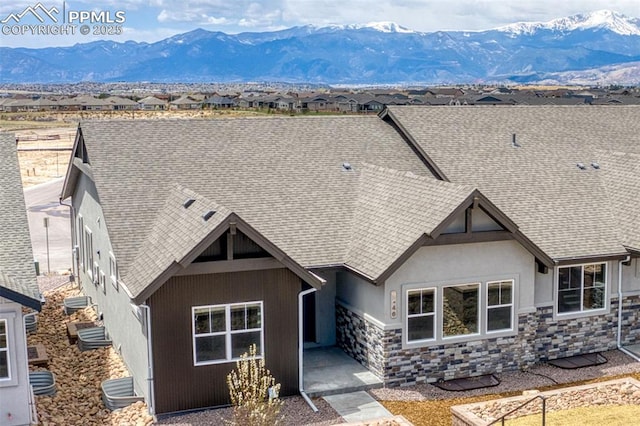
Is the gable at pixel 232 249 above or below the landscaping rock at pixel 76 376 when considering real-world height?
above

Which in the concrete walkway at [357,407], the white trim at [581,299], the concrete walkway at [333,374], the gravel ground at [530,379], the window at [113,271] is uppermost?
the window at [113,271]

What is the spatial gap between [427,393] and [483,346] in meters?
1.96

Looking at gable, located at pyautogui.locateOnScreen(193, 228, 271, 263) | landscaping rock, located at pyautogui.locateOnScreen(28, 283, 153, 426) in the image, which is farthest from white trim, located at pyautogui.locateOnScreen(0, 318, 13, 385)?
gable, located at pyautogui.locateOnScreen(193, 228, 271, 263)

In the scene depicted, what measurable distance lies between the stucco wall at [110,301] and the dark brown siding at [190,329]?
1.73 feet

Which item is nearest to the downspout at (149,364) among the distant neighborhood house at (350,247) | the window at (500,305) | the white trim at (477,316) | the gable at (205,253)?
the distant neighborhood house at (350,247)

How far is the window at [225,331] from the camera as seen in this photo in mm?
15258

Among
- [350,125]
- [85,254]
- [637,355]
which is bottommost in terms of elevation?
[637,355]

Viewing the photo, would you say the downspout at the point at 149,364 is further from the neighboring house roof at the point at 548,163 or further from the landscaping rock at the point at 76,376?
the neighboring house roof at the point at 548,163

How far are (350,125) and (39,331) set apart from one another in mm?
11400

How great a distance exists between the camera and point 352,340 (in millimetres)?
18141

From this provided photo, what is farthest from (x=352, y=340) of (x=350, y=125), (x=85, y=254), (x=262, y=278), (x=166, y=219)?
(x=85, y=254)

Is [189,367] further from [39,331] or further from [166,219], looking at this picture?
[39,331]

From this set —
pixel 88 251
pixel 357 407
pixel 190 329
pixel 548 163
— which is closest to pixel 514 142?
pixel 548 163

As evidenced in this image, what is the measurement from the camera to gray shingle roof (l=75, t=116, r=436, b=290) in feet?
59.4
